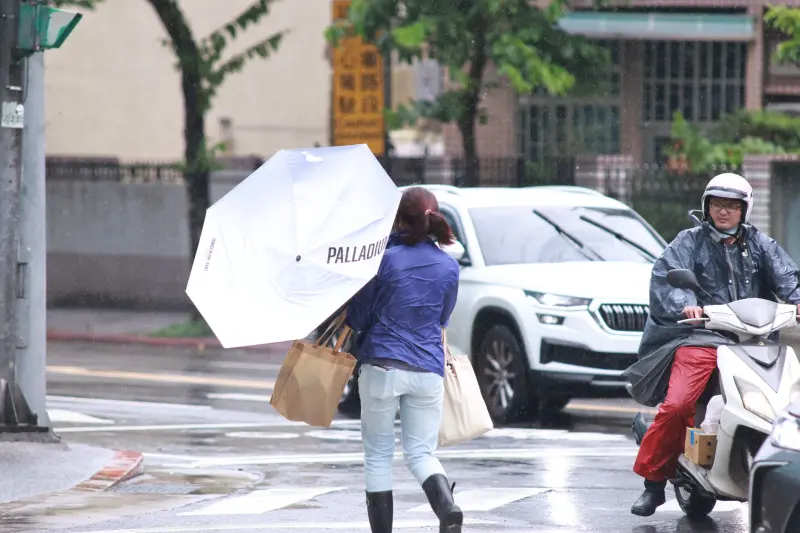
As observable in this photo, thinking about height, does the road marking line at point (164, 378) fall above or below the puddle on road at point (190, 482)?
below

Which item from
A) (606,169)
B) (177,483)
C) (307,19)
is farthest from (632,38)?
(177,483)

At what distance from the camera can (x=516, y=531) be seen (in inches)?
346

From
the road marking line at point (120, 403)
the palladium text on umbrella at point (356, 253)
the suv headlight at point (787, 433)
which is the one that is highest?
the palladium text on umbrella at point (356, 253)

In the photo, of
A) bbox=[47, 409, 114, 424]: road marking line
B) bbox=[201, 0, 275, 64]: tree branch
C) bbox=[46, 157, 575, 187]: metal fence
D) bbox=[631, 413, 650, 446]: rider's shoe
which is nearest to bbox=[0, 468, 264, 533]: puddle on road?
bbox=[631, 413, 650, 446]: rider's shoe

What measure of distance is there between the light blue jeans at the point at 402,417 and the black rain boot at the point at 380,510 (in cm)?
3

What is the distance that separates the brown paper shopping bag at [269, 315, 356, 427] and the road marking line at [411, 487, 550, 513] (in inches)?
79.1

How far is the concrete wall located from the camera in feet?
94.4

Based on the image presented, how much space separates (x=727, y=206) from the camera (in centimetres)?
874

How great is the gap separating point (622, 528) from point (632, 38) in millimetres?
20256

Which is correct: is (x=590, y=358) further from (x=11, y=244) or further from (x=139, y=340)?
(x=139, y=340)

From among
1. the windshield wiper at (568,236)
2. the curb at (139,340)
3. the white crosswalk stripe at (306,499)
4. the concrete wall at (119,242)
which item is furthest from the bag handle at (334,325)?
the concrete wall at (119,242)

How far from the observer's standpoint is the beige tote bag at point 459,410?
8.17 m

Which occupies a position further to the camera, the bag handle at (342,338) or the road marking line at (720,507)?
the road marking line at (720,507)

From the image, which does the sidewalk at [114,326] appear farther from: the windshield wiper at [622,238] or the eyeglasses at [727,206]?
the eyeglasses at [727,206]
